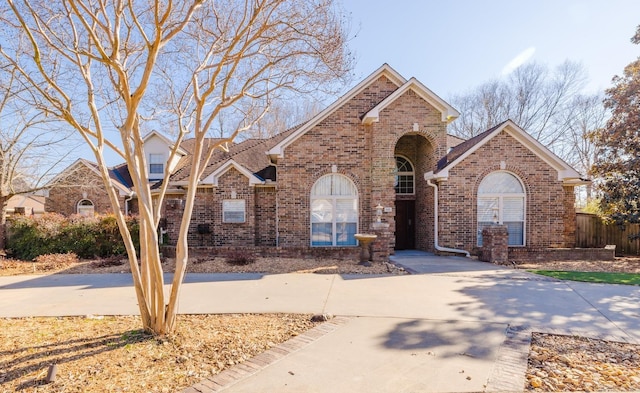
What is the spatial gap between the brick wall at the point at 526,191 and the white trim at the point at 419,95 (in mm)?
1873

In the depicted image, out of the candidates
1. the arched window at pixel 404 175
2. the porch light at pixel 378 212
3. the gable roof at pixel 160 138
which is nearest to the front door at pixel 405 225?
the arched window at pixel 404 175

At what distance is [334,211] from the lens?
42.3 feet

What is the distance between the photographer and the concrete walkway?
349 centimetres

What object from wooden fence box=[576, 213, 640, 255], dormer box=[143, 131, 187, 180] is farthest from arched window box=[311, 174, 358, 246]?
wooden fence box=[576, 213, 640, 255]

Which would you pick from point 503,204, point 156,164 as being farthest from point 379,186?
point 156,164

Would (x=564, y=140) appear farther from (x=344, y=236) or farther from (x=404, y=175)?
(x=344, y=236)

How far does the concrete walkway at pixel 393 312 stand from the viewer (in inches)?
137

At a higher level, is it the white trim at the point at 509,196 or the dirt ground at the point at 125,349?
the white trim at the point at 509,196

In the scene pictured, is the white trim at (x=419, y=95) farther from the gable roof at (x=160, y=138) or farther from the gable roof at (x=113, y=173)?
the gable roof at (x=113, y=173)

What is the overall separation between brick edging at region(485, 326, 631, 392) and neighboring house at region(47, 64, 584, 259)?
6.88m

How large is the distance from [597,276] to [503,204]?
4160mm

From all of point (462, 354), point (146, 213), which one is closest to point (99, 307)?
point (146, 213)

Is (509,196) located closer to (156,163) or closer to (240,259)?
(240,259)

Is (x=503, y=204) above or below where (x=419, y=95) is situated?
below
